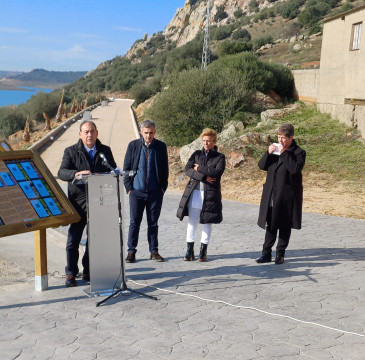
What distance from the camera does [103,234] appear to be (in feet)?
18.3

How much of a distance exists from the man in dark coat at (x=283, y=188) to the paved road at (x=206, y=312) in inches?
25.1

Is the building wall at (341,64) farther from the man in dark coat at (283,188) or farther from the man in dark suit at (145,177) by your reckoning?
the man in dark suit at (145,177)

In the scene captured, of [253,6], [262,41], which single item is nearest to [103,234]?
[262,41]

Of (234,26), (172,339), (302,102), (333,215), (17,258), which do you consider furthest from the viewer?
(234,26)

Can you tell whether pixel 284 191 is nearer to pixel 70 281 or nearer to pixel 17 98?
pixel 70 281

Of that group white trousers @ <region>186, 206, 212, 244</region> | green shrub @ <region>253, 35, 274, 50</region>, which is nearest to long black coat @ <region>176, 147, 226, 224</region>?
white trousers @ <region>186, 206, 212, 244</region>

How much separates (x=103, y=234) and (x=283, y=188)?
260cm

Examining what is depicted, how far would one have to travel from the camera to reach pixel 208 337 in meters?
4.66

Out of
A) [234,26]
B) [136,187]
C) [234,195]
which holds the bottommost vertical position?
[234,195]

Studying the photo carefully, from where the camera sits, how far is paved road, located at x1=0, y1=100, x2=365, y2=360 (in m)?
4.41

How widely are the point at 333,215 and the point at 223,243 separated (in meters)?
3.70

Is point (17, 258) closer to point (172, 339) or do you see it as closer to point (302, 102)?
point (172, 339)

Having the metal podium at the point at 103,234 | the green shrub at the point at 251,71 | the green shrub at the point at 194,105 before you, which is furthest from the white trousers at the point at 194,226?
the green shrub at the point at 251,71

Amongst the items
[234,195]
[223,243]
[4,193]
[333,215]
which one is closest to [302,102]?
[234,195]
